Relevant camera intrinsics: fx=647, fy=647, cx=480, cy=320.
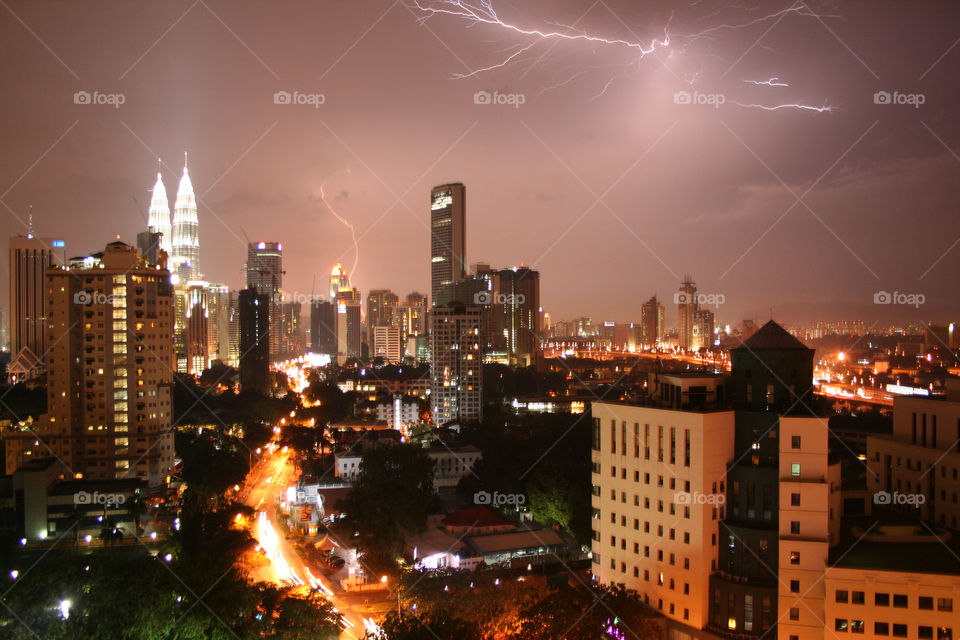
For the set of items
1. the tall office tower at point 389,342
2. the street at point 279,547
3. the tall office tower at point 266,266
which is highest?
the tall office tower at point 266,266

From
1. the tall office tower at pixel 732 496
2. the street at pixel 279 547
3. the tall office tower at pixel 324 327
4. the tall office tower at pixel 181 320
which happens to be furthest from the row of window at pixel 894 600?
the tall office tower at pixel 324 327

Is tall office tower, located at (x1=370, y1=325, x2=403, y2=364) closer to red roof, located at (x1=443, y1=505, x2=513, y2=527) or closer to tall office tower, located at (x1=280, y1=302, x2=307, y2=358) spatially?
tall office tower, located at (x1=280, y1=302, x2=307, y2=358)

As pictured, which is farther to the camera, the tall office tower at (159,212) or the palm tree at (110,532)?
the tall office tower at (159,212)

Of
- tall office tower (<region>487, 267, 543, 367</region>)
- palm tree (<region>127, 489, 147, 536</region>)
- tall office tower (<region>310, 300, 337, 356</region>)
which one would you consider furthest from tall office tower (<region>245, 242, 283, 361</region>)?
palm tree (<region>127, 489, 147, 536</region>)

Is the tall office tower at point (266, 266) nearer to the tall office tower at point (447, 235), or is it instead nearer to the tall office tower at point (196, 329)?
the tall office tower at point (196, 329)

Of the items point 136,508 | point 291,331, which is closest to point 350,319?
point 291,331

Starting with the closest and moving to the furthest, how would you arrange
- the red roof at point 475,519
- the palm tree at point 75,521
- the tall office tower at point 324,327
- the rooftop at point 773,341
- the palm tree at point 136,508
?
the rooftop at point 773,341 < the red roof at point 475,519 < the palm tree at point 75,521 < the palm tree at point 136,508 < the tall office tower at point 324,327
